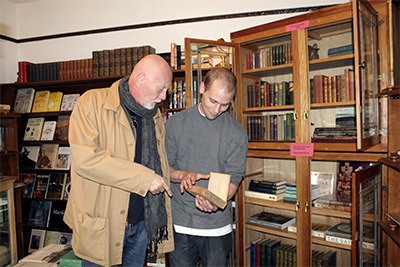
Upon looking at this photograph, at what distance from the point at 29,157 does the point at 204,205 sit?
10.2ft

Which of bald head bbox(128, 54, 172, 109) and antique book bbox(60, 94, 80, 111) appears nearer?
bald head bbox(128, 54, 172, 109)

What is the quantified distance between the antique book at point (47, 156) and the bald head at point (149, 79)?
2.67 metres

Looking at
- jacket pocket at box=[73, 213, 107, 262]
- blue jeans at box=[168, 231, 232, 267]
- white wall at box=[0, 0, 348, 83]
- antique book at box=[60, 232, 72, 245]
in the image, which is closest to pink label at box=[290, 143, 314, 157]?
blue jeans at box=[168, 231, 232, 267]

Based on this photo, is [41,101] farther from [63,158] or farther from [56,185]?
[56,185]

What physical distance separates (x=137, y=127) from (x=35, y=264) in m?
1.49

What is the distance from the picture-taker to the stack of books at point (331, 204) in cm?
238

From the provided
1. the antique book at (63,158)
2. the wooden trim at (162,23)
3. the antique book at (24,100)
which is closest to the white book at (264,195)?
the wooden trim at (162,23)

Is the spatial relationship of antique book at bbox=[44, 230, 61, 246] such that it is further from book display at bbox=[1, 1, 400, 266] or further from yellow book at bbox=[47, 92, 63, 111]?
book display at bbox=[1, 1, 400, 266]

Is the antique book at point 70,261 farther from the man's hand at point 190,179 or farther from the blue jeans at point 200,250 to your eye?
the man's hand at point 190,179

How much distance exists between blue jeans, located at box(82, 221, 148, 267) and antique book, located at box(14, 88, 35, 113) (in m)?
2.84

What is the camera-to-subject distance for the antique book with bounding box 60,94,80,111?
372 cm

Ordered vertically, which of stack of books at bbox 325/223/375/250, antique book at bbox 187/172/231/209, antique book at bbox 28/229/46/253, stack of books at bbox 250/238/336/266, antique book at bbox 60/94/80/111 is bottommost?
antique book at bbox 28/229/46/253

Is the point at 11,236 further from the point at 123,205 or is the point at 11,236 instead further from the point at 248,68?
the point at 248,68

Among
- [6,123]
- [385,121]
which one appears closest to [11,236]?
[6,123]
